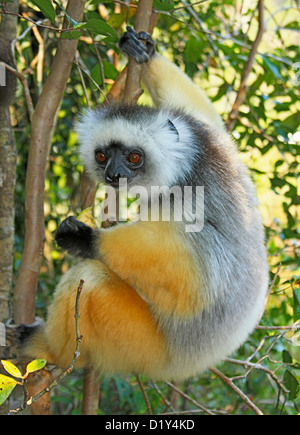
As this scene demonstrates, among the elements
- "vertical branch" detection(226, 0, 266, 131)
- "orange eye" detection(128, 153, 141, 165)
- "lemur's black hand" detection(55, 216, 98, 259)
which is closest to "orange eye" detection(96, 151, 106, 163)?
"orange eye" detection(128, 153, 141, 165)

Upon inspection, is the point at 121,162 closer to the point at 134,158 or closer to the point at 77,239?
the point at 134,158

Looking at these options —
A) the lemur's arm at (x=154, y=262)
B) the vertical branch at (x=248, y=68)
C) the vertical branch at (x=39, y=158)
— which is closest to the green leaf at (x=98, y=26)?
the vertical branch at (x=39, y=158)

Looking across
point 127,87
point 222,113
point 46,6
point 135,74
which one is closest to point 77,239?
point 127,87

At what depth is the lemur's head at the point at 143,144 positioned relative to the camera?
3219 mm

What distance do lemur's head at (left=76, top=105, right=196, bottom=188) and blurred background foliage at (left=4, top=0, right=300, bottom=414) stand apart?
26.2 inches

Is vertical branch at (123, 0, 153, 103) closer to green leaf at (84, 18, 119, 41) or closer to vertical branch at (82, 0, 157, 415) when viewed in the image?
vertical branch at (82, 0, 157, 415)

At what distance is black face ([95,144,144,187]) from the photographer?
10.8ft

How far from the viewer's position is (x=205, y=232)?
2.98 m

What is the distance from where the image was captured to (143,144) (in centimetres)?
334

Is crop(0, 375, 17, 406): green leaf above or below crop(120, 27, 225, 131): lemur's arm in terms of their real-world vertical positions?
below

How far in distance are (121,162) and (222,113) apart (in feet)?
6.96

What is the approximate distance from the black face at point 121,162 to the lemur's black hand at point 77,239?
395 mm

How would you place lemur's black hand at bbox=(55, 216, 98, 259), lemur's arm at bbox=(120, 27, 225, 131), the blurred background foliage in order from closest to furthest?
lemur's black hand at bbox=(55, 216, 98, 259)
lemur's arm at bbox=(120, 27, 225, 131)
the blurred background foliage
